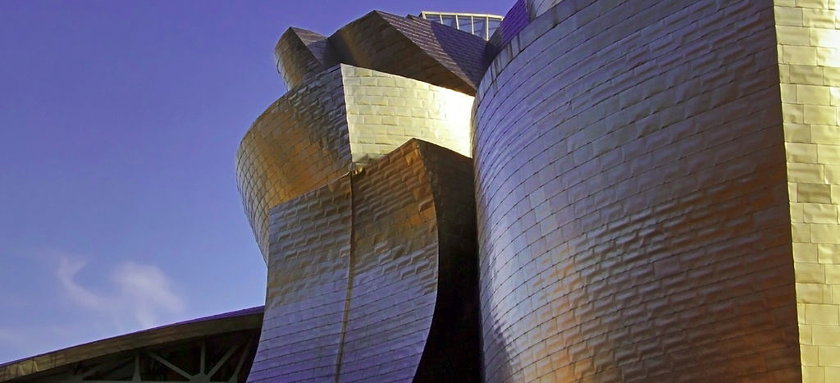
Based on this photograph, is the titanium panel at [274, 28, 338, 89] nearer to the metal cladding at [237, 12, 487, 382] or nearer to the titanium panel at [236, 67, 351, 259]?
the titanium panel at [236, 67, 351, 259]

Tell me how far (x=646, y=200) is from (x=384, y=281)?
21.5ft

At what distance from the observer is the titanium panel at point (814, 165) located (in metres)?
12.7

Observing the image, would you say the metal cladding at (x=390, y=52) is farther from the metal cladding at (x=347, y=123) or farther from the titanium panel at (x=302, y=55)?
the metal cladding at (x=347, y=123)

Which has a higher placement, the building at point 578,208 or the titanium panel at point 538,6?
the titanium panel at point 538,6

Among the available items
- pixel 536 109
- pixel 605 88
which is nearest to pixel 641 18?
pixel 605 88

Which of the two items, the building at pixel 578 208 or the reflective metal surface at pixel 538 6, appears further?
the reflective metal surface at pixel 538 6

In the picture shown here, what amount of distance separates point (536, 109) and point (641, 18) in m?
2.18

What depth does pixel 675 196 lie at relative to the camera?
14203 millimetres

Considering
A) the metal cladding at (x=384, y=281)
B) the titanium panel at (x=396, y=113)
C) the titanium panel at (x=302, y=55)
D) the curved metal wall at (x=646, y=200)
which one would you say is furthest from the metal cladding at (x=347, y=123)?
the curved metal wall at (x=646, y=200)

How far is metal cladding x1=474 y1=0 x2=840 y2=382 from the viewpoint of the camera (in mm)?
13078

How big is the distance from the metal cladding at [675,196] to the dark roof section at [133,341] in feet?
34.9

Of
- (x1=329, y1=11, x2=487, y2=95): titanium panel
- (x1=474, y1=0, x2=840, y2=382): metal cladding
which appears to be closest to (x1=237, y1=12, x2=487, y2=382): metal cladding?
(x1=329, y1=11, x2=487, y2=95): titanium panel

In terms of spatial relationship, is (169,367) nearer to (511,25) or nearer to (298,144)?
(298,144)

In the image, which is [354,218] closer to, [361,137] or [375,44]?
[361,137]
